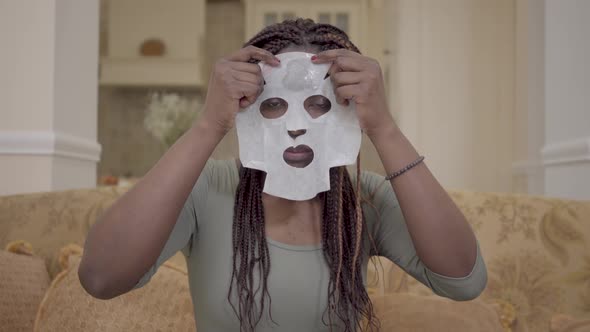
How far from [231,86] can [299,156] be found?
0.57 feet

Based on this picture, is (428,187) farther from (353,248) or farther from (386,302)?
(386,302)

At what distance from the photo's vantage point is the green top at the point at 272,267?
90 centimetres

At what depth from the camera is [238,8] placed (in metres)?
4.57

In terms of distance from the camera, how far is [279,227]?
96cm

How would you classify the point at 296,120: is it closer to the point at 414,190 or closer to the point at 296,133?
the point at 296,133

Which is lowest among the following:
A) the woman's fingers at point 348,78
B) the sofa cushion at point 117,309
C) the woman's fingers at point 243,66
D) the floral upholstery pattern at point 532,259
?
the sofa cushion at point 117,309

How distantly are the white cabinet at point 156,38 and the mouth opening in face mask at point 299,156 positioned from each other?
3.47m

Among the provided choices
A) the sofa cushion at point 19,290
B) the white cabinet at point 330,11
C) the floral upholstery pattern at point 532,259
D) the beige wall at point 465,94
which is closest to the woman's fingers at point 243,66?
the floral upholstery pattern at point 532,259

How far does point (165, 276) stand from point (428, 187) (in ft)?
2.18

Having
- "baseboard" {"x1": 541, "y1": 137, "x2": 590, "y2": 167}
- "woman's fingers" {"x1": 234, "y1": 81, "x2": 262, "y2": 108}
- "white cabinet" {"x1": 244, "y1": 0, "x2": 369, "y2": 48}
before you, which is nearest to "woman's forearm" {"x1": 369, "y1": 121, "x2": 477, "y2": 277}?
"woman's fingers" {"x1": 234, "y1": 81, "x2": 262, "y2": 108}

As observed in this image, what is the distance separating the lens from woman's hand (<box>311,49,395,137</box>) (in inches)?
31.8

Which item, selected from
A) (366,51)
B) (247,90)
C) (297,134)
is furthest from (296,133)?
(366,51)

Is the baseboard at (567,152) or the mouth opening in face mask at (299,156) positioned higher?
the baseboard at (567,152)

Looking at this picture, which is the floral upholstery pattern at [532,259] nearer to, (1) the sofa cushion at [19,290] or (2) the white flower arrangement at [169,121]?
(1) the sofa cushion at [19,290]
